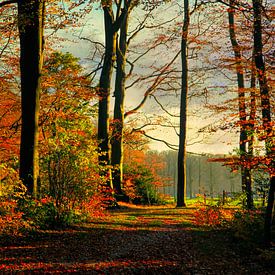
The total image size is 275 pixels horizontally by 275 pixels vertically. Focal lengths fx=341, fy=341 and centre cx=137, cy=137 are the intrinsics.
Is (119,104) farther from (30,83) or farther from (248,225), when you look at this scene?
(248,225)

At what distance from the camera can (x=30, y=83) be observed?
9.84 metres

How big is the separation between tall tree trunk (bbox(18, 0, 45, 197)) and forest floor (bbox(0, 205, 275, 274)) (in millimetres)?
2020

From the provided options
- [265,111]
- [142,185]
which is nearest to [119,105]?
[142,185]

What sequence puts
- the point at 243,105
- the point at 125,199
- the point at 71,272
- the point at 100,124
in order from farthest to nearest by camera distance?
the point at 125,199, the point at 100,124, the point at 243,105, the point at 71,272

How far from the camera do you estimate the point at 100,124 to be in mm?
15977

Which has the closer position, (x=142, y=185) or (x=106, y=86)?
(x=106, y=86)

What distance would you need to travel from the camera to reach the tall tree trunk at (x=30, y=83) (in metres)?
9.52

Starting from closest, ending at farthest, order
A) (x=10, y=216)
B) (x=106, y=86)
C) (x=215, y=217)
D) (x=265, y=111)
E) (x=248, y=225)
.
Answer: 1. (x=10, y=216)
2. (x=248, y=225)
3. (x=265, y=111)
4. (x=215, y=217)
5. (x=106, y=86)

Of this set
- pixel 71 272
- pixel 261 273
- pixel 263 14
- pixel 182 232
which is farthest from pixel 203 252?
pixel 263 14

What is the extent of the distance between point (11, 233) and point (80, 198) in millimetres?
2660

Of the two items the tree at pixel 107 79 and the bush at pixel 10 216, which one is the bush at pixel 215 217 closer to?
the bush at pixel 10 216

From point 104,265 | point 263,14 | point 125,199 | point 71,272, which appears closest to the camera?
point 71,272

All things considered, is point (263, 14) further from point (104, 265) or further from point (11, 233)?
point (11, 233)

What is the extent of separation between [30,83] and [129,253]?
5650mm
